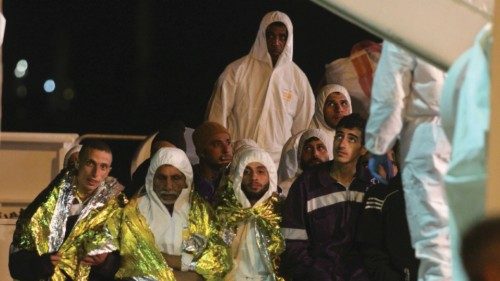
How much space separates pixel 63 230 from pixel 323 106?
2.37 meters

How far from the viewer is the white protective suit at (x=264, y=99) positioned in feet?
35.3

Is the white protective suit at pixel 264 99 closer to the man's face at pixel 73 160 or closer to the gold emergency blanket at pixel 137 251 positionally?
the man's face at pixel 73 160

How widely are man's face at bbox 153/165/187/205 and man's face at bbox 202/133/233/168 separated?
837mm

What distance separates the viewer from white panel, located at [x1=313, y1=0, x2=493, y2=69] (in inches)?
183

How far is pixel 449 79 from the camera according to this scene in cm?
468

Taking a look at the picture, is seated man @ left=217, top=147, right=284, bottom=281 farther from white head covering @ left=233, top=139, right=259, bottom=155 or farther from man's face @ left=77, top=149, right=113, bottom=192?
white head covering @ left=233, top=139, right=259, bottom=155

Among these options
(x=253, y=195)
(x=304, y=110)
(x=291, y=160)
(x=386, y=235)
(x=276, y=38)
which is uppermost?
(x=276, y=38)

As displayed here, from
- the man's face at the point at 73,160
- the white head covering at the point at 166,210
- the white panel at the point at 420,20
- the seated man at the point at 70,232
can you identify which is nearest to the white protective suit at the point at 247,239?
the white head covering at the point at 166,210

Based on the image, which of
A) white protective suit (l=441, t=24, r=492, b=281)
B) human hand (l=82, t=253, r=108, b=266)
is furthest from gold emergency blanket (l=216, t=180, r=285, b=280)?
white protective suit (l=441, t=24, r=492, b=281)

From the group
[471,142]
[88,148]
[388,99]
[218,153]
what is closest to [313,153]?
[218,153]

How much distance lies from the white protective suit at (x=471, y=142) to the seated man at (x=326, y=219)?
351cm

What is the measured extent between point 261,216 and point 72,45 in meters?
16.2

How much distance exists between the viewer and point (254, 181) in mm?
8578

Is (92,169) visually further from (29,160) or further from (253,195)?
(29,160)
